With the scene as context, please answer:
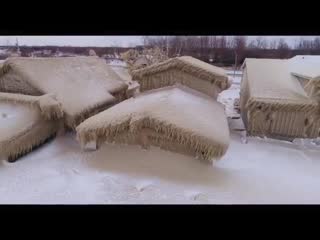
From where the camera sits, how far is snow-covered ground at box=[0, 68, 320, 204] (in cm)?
415

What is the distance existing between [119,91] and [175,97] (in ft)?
7.40

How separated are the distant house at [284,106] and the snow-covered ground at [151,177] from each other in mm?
883

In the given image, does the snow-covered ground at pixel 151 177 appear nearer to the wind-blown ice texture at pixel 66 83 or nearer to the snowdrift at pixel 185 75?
the wind-blown ice texture at pixel 66 83

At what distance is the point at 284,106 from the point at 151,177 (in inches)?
131

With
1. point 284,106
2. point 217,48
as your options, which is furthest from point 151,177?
point 217,48

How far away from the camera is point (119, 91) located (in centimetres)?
779

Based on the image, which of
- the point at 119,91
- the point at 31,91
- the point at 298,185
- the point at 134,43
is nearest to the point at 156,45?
the point at 134,43

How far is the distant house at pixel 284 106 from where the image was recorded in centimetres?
650

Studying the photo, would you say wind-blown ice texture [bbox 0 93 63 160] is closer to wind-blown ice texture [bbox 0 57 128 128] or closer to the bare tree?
wind-blown ice texture [bbox 0 57 128 128]

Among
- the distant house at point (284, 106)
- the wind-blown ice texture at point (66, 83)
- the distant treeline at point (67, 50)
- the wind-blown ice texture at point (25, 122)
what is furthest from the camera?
the distant treeline at point (67, 50)

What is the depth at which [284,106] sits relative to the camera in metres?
6.55

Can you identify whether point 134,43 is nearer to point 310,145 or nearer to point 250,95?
point 250,95

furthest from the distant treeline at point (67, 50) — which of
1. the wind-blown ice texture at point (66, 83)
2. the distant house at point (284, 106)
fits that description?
the distant house at point (284, 106)

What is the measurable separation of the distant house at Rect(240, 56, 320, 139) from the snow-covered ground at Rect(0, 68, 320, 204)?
2.90 feet
